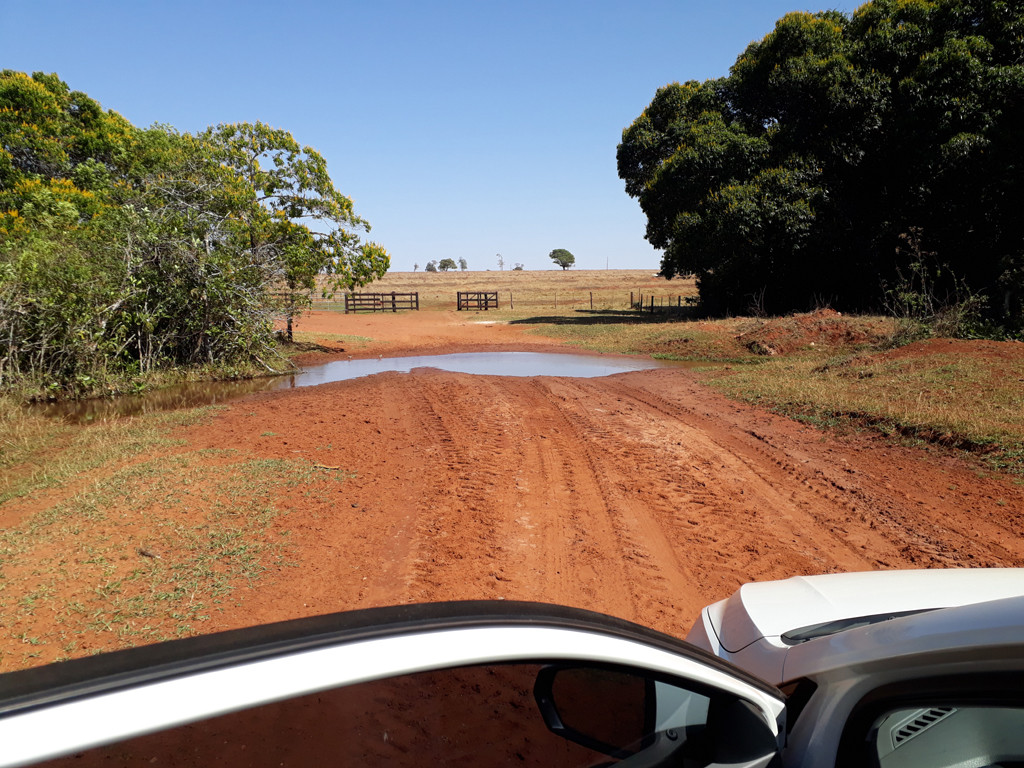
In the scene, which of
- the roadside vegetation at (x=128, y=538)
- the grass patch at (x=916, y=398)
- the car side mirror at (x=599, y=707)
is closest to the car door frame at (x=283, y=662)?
the car side mirror at (x=599, y=707)

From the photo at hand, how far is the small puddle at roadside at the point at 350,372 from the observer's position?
1320 cm

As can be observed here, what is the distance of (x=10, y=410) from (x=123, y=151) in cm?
1694

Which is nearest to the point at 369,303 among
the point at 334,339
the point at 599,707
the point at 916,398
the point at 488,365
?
the point at 334,339

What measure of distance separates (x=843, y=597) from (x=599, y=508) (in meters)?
4.02

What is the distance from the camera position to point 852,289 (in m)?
29.4

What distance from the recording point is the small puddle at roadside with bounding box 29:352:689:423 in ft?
43.3

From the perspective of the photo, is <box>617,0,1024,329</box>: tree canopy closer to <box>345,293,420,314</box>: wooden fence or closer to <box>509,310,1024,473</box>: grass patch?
<box>509,310,1024,473</box>: grass patch

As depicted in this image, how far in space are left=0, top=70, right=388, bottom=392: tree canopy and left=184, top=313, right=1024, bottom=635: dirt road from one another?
626 centimetres

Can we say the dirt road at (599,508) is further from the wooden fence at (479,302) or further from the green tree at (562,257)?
the green tree at (562,257)

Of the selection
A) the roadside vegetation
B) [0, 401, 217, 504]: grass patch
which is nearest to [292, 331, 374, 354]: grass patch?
[0, 401, 217, 504]: grass patch

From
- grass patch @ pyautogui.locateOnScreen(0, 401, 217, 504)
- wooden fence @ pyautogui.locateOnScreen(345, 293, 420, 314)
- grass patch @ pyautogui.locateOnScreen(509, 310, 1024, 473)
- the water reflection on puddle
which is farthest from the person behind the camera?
wooden fence @ pyautogui.locateOnScreen(345, 293, 420, 314)

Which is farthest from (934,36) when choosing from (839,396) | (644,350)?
(839,396)

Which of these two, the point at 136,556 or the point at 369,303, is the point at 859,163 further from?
the point at 369,303

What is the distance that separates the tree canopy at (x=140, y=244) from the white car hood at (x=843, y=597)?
599 inches
